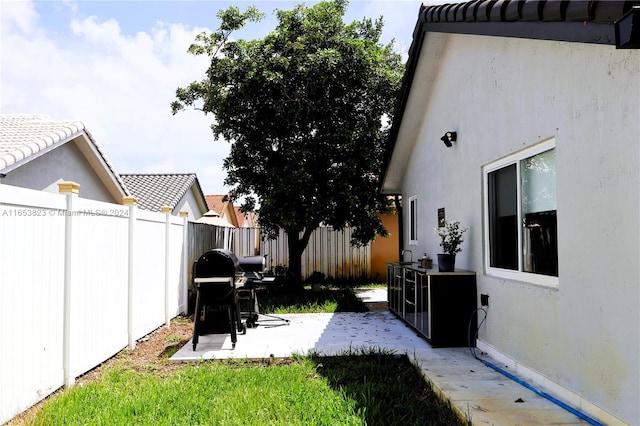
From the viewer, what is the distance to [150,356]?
6.07 metres

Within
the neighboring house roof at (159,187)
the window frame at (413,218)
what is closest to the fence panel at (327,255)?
the neighboring house roof at (159,187)

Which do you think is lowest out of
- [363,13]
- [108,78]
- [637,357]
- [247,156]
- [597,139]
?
[637,357]

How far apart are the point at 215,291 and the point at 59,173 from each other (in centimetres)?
657

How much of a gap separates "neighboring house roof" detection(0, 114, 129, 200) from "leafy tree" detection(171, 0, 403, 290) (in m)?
3.27

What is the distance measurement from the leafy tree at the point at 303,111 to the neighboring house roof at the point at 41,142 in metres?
3.27

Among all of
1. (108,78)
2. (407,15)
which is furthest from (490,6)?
(108,78)

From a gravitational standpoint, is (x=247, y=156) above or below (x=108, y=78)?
below

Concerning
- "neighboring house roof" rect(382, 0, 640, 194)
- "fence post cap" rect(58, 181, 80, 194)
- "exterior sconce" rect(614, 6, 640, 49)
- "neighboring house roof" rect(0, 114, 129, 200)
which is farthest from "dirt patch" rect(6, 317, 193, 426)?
"neighboring house roof" rect(382, 0, 640, 194)

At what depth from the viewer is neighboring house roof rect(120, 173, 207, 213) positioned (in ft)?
→ 59.2

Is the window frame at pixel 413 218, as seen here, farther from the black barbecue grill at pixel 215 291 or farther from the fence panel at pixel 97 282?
the fence panel at pixel 97 282

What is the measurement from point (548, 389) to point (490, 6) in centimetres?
382

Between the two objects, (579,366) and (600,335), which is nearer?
(600,335)

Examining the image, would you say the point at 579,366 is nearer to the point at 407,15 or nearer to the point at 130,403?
the point at 130,403

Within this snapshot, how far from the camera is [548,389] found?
4332 millimetres
